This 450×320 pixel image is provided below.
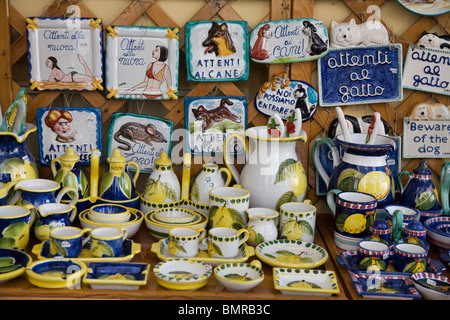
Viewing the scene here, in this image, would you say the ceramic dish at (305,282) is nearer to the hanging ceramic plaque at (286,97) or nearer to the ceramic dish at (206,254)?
the ceramic dish at (206,254)

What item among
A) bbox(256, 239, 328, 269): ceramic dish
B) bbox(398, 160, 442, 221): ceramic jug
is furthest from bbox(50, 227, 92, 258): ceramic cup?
bbox(398, 160, 442, 221): ceramic jug

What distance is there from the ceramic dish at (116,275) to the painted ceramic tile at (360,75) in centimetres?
82

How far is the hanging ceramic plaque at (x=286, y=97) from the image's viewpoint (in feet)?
5.78

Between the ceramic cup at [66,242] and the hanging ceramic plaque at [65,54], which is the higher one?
the hanging ceramic plaque at [65,54]

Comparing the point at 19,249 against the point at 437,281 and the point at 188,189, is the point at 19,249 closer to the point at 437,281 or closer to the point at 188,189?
the point at 188,189

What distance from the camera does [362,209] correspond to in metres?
1.52

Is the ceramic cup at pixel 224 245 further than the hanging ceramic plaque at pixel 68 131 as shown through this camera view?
No

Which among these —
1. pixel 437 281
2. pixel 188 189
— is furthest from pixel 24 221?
pixel 437 281

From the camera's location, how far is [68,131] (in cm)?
180

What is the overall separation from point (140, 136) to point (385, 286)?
0.91m

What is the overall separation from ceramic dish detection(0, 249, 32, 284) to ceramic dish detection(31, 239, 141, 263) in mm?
42

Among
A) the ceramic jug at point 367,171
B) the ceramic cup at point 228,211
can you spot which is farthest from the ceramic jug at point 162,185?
the ceramic jug at point 367,171

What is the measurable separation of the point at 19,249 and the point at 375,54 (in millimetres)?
1231

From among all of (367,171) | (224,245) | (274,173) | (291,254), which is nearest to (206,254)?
Result: (224,245)
